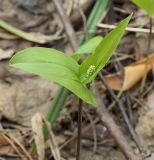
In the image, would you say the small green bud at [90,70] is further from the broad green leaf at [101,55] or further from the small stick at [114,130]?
the small stick at [114,130]

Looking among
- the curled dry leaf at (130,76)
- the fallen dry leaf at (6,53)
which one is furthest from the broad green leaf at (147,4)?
the fallen dry leaf at (6,53)

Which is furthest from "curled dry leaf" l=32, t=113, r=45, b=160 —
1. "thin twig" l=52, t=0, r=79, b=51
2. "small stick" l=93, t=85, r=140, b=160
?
"thin twig" l=52, t=0, r=79, b=51

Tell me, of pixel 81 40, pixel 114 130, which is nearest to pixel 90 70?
pixel 114 130

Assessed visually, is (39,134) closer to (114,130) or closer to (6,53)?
(114,130)

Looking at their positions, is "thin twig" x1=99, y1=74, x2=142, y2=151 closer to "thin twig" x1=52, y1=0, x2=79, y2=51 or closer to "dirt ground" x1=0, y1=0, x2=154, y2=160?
"dirt ground" x1=0, y1=0, x2=154, y2=160

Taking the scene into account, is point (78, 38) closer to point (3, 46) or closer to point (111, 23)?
point (111, 23)

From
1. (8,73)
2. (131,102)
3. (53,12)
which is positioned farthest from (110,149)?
(53,12)
